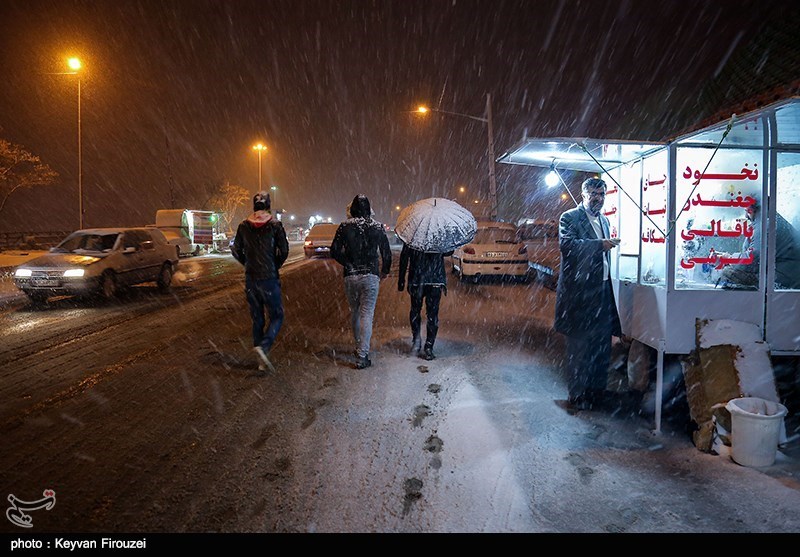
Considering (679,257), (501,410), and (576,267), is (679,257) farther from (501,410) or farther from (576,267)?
(501,410)

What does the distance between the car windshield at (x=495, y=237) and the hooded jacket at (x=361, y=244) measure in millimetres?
9763

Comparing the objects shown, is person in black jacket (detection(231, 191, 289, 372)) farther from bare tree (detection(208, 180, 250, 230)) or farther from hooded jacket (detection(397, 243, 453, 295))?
bare tree (detection(208, 180, 250, 230))

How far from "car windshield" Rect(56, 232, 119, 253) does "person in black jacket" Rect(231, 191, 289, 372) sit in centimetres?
828

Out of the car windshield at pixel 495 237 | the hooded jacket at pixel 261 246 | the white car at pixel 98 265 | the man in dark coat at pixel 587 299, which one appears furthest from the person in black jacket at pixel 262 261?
the car windshield at pixel 495 237

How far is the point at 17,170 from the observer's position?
3288cm

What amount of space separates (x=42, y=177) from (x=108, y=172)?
26237 millimetres

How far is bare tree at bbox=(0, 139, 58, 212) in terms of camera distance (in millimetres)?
29344

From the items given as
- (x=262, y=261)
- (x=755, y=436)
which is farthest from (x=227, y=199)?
(x=755, y=436)

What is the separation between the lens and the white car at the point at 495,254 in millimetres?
15828

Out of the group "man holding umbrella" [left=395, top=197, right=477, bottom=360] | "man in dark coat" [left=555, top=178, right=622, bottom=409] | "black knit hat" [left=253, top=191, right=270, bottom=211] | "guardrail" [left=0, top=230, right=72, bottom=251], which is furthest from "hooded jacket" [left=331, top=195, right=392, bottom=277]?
"guardrail" [left=0, top=230, right=72, bottom=251]

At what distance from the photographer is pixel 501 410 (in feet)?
17.1

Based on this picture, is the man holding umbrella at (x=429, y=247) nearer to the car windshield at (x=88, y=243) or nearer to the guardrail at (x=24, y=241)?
the car windshield at (x=88, y=243)
